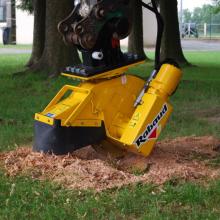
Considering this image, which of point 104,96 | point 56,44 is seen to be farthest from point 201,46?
point 104,96

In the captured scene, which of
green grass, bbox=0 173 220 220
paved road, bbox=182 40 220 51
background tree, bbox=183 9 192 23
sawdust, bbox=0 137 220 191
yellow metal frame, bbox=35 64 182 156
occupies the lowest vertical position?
paved road, bbox=182 40 220 51

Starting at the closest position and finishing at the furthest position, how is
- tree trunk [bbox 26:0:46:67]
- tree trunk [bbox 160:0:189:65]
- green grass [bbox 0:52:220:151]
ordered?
green grass [bbox 0:52:220:151] < tree trunk [bbox 26:0:46:67] < tree trunk [bbox 160:0:189:65]

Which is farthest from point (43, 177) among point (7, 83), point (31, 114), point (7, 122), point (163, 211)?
point (7, 83)

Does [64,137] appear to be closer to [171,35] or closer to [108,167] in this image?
[108,167]

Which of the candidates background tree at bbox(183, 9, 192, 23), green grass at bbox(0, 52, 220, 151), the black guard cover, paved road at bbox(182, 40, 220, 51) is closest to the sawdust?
the black guard cover

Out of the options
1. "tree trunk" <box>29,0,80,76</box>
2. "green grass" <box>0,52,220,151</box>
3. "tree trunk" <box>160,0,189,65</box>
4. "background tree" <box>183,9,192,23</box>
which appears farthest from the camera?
"background tree" <box>183,9,192,23</box>

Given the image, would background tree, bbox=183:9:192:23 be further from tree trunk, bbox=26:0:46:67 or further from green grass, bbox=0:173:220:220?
green grass, bbox=0:173:220:220

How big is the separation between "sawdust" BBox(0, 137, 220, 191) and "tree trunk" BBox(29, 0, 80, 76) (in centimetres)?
739

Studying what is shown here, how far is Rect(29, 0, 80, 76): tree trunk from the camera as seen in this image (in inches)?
520

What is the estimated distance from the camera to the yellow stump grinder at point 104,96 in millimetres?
5184

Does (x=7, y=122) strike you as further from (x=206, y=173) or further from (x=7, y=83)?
(x=7, y=83)

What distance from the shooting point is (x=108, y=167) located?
5.14 m

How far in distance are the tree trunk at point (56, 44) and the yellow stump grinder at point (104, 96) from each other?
25.4 ft

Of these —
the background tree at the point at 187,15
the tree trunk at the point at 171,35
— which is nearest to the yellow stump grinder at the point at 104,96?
the tree trunk at the point at 171,35
